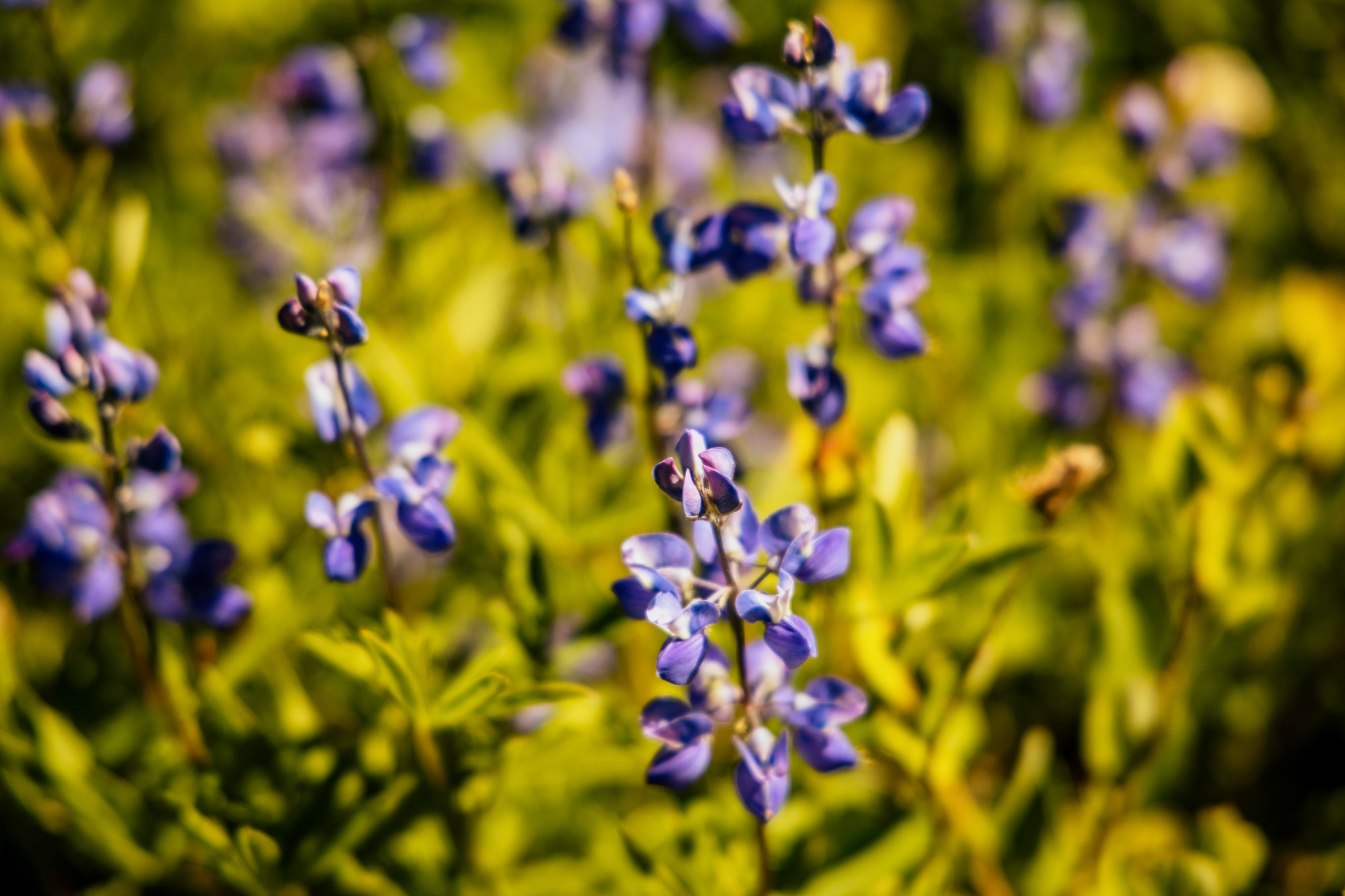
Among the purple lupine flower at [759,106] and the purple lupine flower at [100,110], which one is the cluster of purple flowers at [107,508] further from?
the purple lupine flower at [759,106]

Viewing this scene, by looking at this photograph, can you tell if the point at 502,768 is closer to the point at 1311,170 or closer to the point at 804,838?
the point at 804,838

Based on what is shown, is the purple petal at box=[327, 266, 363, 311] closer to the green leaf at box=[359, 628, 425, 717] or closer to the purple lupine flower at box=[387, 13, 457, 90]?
the green leaf at box=[359, 628, 425, 717]

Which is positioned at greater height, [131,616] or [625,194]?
[625,194]

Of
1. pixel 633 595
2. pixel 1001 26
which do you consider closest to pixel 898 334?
pixel 633 595

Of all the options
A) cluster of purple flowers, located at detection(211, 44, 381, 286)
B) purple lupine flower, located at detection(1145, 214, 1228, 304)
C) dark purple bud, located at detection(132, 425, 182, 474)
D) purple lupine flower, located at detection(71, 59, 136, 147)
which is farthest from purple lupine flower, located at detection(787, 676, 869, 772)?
purple lupine flower, located at detection(71, 59, 136, 147)

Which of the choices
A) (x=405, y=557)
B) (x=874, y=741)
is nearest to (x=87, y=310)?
(x=405, y=557)

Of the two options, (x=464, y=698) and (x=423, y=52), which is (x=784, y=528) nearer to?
(x=464, y=698)
